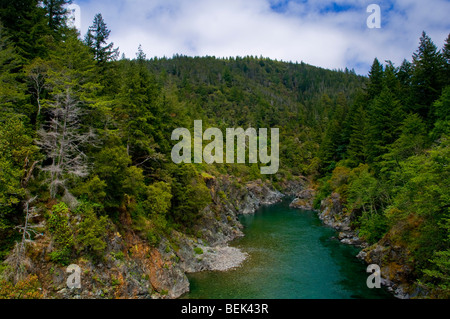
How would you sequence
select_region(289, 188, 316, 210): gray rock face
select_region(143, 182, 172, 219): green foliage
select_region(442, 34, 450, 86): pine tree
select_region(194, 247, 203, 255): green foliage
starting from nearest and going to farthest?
select_region(143, 182, 172, 219): green foliage → select_region(194, 247, 203, 255): green foliage → select_region(442, 34, 450, 86): pine tree → select_region(289, 188, 316, 210): gray rock face

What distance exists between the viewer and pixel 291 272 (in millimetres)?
27578

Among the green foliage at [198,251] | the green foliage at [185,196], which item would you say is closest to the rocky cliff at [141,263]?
the green foliage at [198,251]

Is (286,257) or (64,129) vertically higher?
(64,129)

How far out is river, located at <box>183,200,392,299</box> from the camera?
23250 millimetres

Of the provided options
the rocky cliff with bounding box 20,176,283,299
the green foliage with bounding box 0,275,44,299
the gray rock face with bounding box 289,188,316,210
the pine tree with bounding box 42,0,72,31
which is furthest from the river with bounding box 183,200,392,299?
the pine tree with bounding box 42,0,72,31

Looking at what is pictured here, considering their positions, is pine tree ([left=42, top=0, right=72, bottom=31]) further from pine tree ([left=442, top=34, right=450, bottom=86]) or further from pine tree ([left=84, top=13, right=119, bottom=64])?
pine tree ([left=442, top=34, right=450, bottom=86])

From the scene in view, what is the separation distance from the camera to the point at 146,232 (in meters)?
24.3

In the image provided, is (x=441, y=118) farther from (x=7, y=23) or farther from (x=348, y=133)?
(x=7, y=23)

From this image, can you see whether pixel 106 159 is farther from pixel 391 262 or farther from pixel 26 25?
pixel 391 262

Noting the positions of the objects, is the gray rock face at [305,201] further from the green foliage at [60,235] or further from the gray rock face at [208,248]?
the green foliage at [60,235]

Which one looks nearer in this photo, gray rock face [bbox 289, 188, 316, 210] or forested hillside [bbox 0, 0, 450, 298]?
forested hillside [bbox 0, 0, 450, 298]

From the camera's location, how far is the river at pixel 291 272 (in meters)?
23.2
